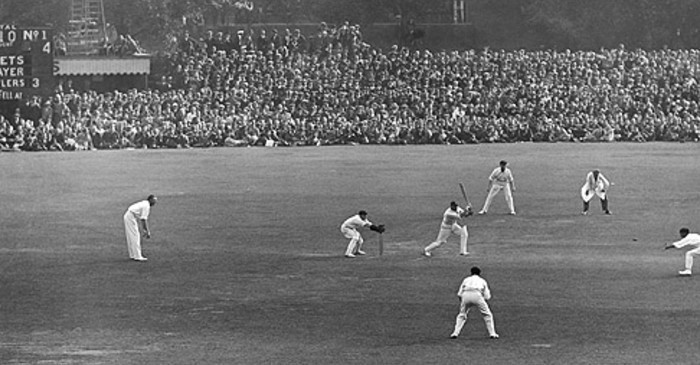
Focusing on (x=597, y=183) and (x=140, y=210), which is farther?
(x=597, y=183)

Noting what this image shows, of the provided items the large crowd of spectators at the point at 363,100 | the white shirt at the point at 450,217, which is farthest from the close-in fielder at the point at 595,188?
the large crowd of spectators at the point at 363,100

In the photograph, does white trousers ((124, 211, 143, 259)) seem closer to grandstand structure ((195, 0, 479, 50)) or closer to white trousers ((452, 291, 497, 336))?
white trousers ((452, 291, 497, 336))

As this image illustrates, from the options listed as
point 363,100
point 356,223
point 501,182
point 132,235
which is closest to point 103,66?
point 363,100

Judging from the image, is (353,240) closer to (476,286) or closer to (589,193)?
(589,193)

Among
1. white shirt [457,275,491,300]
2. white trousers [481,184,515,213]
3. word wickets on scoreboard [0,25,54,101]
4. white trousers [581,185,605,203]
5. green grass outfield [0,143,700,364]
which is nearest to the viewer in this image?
white shirt [457,275,491,300]

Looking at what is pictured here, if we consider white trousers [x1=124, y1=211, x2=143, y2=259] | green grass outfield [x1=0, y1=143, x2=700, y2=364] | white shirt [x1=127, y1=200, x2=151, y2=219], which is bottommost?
green grass outfield [x1=0, y1=143, x2=700, y2=364]

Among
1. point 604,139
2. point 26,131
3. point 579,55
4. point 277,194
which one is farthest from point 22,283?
point 579,55

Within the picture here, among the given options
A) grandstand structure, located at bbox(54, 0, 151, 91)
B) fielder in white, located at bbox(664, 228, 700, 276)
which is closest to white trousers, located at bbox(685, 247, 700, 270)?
fielder in white, located at bbox(664, 228, 700, 276)
